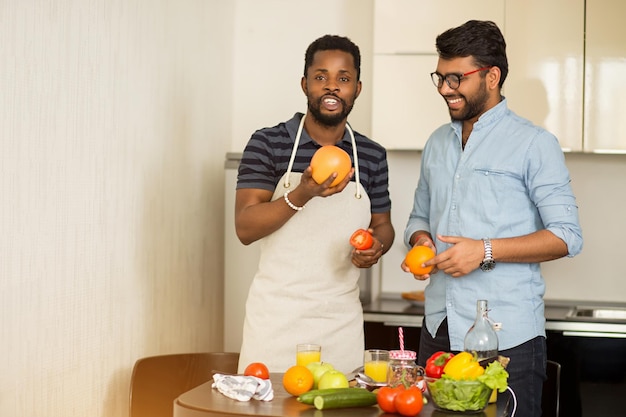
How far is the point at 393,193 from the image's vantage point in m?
4.11

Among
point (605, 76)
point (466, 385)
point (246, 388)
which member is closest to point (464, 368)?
point (466, 385)

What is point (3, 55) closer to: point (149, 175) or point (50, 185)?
point (50, 185)

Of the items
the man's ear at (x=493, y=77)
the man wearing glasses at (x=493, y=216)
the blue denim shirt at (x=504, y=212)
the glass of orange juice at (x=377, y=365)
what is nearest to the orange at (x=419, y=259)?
the man wearing glasses at (x=493, y=216)

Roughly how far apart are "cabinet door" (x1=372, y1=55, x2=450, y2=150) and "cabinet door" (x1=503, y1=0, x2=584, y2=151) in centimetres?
34

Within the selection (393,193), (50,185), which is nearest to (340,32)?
(393,193)

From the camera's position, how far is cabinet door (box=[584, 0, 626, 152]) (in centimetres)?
363

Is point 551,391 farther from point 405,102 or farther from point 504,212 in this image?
point 405,102

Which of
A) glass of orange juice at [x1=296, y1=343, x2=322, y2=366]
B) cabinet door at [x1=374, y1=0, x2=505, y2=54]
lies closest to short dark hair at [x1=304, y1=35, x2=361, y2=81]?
glass of orange juice at [x1=296, y1=343, x2=322, y2=366]

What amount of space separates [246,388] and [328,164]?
26.6 inches

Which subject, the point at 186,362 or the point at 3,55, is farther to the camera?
the point at 186,362

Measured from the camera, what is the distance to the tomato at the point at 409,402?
1.78m

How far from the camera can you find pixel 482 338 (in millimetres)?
1970

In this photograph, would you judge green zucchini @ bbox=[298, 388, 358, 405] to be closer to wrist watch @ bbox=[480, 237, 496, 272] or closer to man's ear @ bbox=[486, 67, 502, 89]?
wrist watch @ bbox=[480, 237, 496, 272]

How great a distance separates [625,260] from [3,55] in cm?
289
